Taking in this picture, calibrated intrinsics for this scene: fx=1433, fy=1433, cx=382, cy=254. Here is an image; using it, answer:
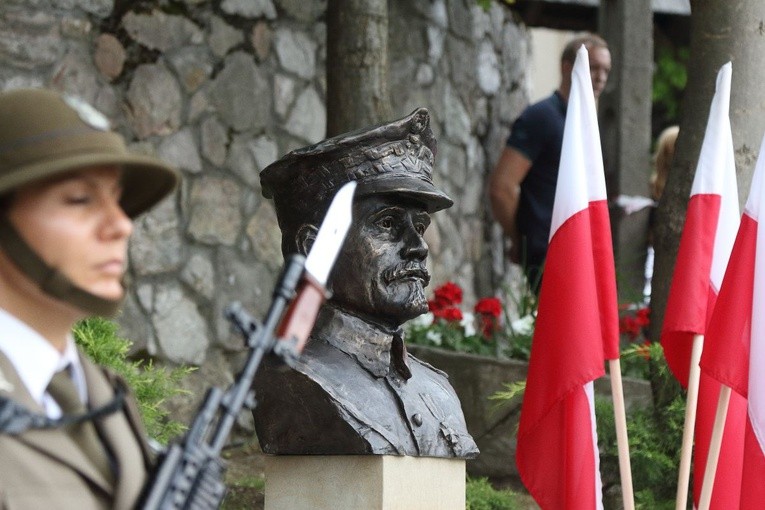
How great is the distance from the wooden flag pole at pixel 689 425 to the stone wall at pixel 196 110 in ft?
9.09

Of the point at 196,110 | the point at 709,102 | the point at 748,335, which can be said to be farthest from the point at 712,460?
the point at 196,110

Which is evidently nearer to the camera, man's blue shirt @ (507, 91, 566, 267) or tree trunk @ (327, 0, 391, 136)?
tree trunk @ (327, 0, 391, 136)

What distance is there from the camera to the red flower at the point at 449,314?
21.1 feet

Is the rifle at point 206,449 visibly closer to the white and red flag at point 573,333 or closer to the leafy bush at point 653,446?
the white and red flag at point 573,333

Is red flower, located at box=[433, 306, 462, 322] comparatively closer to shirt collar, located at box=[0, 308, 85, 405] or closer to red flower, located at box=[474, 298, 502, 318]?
red flower, located at box=[474, 298, 502, 318]

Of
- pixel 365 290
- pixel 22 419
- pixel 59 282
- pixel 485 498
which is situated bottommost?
pixel 485 498

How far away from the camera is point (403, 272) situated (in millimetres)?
4008

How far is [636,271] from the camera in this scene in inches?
314

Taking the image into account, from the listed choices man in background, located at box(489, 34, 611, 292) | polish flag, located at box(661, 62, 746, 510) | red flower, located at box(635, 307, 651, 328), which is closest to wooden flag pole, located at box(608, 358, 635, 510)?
polish flag, located at box(661, 62, 746, 510)

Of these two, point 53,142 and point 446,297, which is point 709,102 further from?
point 53,142

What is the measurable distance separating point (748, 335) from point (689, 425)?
325 millimetres

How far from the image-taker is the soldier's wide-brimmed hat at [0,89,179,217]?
81.0 inches

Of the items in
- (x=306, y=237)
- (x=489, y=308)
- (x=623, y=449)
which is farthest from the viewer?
(x=489, y=308)

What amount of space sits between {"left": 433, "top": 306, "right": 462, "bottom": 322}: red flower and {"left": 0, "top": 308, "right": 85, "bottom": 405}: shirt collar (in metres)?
4.36
